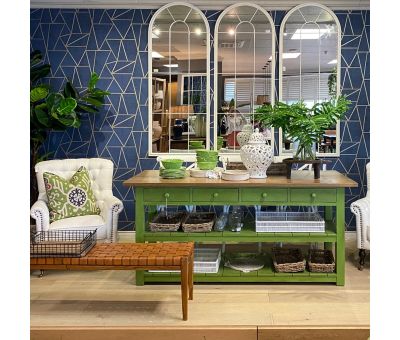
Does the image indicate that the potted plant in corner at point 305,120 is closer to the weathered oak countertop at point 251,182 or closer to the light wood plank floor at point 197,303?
the weathered oak countertop at point 251,182

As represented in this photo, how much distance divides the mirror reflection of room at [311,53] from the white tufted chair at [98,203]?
7.12 ft

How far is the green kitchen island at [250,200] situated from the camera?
409 centimetres

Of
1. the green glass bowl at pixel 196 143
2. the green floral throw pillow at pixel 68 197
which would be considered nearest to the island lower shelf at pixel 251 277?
the green floral throw pillow at pixel 68 197

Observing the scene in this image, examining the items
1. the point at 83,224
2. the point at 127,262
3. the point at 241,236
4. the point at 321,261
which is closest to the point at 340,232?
the point at 321,261

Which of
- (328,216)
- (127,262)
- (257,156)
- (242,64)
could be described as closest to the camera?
(127,262)

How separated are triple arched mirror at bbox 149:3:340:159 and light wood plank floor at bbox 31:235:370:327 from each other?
193 cm

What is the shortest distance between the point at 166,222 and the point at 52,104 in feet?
6.12

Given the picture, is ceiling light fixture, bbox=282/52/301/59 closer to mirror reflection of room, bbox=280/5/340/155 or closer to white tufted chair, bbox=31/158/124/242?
mirror reflection of room, bbox=280/5/340/155

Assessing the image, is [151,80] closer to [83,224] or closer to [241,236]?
[83,224]

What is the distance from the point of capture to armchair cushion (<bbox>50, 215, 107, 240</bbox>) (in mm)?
4496

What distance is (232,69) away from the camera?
5707 millimetres

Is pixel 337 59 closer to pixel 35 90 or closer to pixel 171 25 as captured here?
pixel 171 25

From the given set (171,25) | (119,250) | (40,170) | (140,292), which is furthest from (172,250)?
(171,25)
